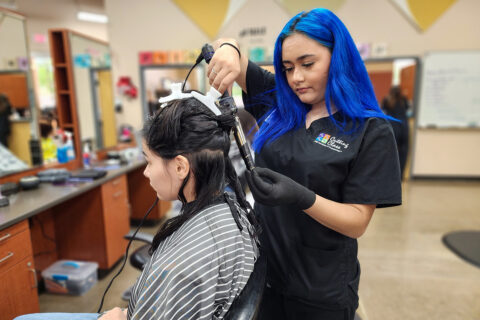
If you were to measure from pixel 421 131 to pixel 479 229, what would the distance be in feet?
7.32

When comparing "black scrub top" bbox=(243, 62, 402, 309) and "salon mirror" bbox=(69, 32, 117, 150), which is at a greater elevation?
"salon mirror" bbox=(69, 32, 117, 150)

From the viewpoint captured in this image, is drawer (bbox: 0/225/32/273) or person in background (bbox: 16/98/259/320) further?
drawer (bbox: 0/225/32/273)

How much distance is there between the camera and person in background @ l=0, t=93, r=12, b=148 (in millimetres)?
2145

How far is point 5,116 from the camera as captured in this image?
7.25 feet

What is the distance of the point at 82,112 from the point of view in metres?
2.88

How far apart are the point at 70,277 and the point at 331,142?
7.01 ft

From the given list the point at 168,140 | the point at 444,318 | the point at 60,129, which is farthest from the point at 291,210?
the point at 60,129

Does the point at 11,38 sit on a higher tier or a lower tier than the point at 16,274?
higher

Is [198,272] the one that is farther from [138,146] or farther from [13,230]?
[138,146]

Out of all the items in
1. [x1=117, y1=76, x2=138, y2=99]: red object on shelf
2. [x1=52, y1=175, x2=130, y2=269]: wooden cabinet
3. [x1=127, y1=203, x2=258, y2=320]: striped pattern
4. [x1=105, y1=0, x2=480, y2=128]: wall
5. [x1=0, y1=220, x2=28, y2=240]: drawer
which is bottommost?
[x1=52, y1=175, x2=130, y2=269]: wooden cabinet

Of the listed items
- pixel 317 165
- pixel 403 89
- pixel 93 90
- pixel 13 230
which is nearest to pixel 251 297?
pixel 317 165

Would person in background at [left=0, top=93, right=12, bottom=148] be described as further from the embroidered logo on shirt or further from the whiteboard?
the whiteboard

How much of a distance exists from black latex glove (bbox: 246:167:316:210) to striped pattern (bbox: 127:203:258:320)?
15cm

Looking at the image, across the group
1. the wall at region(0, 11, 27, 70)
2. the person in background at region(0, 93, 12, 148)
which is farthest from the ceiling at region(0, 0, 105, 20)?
the person in background at region(0, 93, 12, 148)
